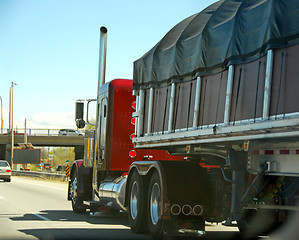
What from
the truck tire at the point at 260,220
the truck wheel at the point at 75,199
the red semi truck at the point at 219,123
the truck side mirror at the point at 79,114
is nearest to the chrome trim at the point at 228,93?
the red semi truck at the point at 219,123

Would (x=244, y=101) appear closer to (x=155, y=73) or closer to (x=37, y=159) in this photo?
(x=155, y=73)

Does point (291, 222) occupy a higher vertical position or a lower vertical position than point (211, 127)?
lower

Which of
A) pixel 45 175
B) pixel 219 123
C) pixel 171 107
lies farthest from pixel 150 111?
pixel 45 175

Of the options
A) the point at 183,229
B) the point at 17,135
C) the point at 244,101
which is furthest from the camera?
the point at 17,135

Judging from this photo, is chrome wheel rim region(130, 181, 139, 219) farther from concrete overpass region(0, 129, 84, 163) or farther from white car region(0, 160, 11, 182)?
concrete overpass region(0, 129, 84, 163)

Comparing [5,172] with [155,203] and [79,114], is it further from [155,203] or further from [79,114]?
[155,203]

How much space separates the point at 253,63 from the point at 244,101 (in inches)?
20.4

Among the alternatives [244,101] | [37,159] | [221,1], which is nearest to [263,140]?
[244,101]

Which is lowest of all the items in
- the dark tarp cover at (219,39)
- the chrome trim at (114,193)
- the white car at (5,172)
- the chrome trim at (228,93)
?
the white car at (5,172)

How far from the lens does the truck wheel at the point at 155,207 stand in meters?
10.8

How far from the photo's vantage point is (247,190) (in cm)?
923

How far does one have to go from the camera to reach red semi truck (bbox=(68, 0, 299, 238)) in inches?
323

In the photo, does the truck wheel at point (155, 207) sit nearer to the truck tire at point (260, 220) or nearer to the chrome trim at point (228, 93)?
the truck tire at point (260, 220)

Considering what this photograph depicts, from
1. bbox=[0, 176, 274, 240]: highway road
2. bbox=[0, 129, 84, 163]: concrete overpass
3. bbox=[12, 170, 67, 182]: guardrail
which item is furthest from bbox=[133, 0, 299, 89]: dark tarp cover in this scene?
bbox=[0, 129, 84, 163]: concrete overpass
